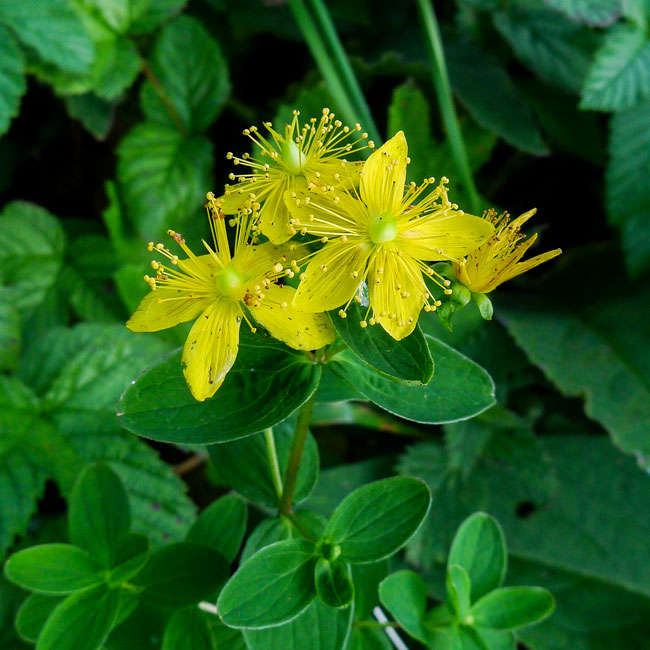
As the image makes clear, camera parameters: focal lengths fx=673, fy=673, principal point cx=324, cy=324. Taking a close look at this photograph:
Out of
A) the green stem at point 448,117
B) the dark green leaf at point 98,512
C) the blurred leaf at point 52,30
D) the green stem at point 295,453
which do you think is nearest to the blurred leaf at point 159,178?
the blurred leaf at point 52,30

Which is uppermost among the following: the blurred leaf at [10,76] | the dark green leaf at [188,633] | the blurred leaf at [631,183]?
the blurred leaf at [10,76]

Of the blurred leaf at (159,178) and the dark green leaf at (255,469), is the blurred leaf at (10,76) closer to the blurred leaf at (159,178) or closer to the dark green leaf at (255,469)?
the blurred leaf at (159,178)

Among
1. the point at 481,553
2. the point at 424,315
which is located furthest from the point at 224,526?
the point at 424,315

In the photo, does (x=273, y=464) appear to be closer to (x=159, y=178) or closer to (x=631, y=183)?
(x=159, y=178)

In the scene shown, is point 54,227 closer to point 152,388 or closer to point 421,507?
point 152,388

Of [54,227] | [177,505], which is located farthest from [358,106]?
[177,505]

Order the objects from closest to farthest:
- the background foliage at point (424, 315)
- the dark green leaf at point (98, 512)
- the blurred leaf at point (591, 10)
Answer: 1. the dark green leaf at point (98, 512)
2. the background foliage at point (424, 315)
3. the blurred leaf at point (591, 10)

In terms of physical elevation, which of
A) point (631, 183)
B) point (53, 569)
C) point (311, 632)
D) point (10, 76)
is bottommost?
point (631, 183)
